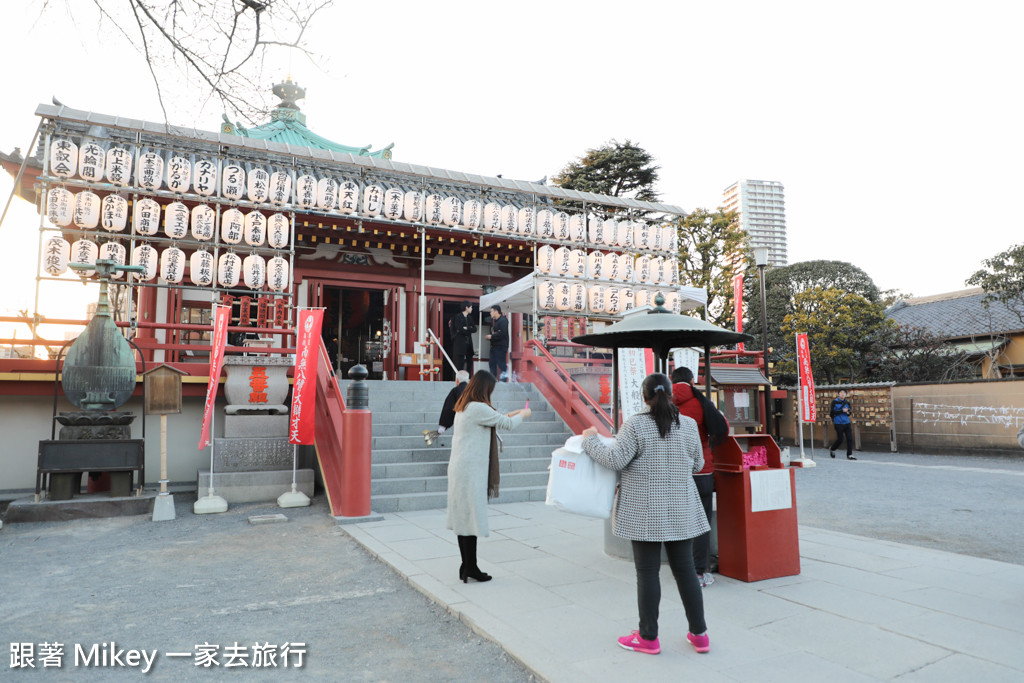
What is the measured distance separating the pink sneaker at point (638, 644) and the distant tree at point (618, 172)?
82.6ft

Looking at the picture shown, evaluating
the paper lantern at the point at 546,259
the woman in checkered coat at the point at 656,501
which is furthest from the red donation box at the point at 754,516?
the paper lantern at the point at 546,259

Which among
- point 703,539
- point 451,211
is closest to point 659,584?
point 703,539

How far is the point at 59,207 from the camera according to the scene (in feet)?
32.5

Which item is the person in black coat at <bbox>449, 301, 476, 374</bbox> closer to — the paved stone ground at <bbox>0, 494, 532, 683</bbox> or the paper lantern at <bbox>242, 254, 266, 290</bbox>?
the paper lantern at <bbox>242, 254, 266, 290</bbox>

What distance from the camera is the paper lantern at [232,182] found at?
1134 cm

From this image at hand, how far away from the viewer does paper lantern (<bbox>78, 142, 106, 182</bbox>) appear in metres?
10.1

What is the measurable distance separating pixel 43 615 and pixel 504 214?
11.4 metres

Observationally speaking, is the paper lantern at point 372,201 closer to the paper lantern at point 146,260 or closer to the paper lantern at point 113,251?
the paper lantern at point 146,260

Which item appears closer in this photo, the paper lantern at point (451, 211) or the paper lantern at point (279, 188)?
the paper lantern at point (279, 188)

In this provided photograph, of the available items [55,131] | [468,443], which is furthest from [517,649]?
[55,131]

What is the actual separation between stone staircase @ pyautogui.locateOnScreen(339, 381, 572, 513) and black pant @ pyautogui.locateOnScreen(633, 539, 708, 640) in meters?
5.05

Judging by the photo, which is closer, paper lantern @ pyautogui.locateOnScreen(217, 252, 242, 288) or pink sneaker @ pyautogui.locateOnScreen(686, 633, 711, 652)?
pink sneaker @ pyautogui.locateOnScreen(686, 633, 711, 652)

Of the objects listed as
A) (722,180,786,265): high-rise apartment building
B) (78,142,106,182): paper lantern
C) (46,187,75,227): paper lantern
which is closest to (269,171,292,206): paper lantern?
(78,142,106,182): paper lantern

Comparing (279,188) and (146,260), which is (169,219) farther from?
(279,188)
